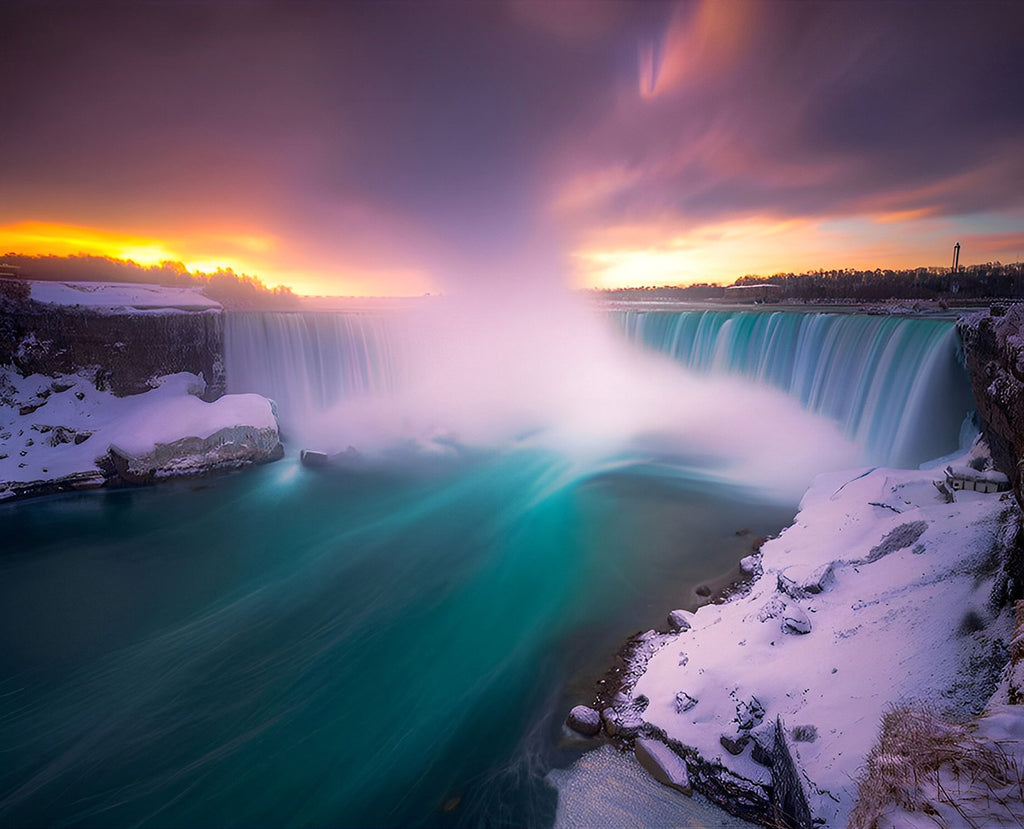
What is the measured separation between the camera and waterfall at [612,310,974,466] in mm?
11586

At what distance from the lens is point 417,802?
5328 millimetres

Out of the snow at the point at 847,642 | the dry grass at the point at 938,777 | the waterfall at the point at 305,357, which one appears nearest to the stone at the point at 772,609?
the snow at the point at 847,642

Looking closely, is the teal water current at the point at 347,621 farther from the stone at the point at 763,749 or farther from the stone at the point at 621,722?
the stone at the point at 763,749

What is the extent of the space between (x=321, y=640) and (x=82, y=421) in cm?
1621

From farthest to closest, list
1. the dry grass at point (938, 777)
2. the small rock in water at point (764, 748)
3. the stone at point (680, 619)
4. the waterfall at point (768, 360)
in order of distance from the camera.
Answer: the waterfall at point (768, 360), the stone at point (680, 619), the small rock in water at point (764, 748), the dry grass at point (938, 777)

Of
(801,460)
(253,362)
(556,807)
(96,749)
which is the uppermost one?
(253,362)

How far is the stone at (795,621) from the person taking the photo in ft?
18.1

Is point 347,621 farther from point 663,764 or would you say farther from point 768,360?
point 768,360

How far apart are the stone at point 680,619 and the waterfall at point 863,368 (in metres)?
9.31

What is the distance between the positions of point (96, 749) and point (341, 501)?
8396mm

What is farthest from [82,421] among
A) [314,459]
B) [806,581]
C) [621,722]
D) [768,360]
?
[768,360]

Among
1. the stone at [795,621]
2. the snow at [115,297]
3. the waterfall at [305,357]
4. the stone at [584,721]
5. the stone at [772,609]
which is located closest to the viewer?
the stone at [795,621]

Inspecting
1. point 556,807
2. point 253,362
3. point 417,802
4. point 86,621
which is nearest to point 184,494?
point 86,621

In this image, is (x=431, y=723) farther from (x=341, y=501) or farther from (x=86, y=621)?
(x=341, y=501)
